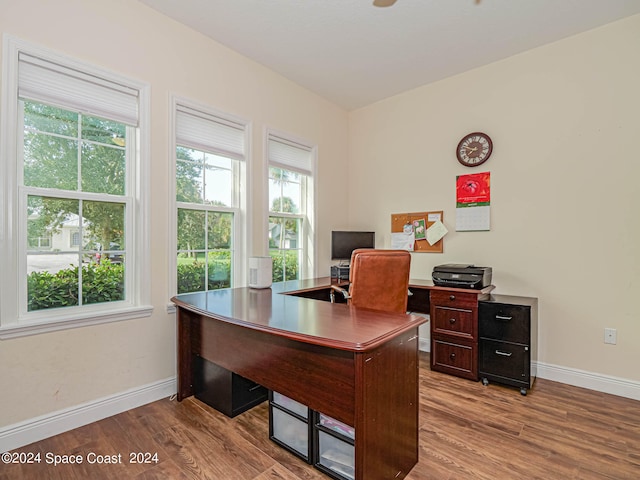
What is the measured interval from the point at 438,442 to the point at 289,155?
2.90m

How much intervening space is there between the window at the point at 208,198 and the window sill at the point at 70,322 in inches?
14.6

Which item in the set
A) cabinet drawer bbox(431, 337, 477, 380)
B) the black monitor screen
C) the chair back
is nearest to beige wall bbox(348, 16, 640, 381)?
cabinet drawer bbox(431, 337, 477, 380)

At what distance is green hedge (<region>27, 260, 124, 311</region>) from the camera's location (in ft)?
6.68

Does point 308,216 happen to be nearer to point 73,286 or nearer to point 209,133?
point 209,133

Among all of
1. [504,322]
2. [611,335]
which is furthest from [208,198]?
[611,335]

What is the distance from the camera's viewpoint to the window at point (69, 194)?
6.29 ft

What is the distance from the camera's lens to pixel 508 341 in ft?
8.54

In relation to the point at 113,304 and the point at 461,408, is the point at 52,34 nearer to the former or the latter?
the point at 113,304

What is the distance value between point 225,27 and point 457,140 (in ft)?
7.95

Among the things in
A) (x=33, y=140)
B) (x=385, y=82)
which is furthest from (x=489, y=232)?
(x=33, y=140)

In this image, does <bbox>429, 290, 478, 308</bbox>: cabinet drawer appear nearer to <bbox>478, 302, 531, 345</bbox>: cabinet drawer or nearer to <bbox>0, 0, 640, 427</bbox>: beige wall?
<bbox>478, 302, 531, 345</bbox>: cabinet drawer

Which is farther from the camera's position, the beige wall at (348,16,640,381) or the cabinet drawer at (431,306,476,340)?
the cabinet drawer at (431,306,476,340)

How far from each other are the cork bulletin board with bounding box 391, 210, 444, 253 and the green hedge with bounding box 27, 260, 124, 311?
2.80 m

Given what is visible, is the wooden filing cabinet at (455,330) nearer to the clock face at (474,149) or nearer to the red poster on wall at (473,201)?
the red poster on wall at (473,201)
